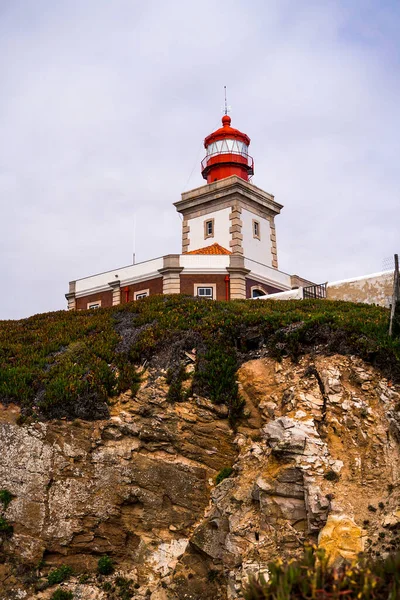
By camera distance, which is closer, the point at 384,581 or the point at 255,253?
the point at 384,581

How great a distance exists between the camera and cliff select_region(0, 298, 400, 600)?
501 inches

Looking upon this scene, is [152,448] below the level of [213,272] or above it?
below

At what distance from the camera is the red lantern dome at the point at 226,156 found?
3766 cm

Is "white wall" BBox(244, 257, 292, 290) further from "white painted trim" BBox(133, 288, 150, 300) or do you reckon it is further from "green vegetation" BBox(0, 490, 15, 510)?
"green vegetation" BBox(0, 490, 15, 510)

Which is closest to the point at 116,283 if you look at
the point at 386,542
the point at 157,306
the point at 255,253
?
the point at 255,253

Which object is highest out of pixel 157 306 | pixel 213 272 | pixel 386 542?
pixel 213 272

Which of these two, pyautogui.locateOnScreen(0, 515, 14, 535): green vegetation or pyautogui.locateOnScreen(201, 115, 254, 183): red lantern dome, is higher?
pyautogui.locateOnScreen(201, 115, 254, 183): red lantern dome

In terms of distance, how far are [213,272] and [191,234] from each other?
6297 mm

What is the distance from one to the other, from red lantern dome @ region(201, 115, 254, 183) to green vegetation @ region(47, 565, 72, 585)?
27560 millimetres

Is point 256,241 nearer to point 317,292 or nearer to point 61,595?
point 317,292

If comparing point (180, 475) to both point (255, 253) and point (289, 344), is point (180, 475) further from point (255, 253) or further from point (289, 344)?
point (255, 253)

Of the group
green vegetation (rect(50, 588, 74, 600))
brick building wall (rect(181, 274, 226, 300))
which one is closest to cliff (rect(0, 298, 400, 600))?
green vegetation (rect(50, 588, 74, 600))

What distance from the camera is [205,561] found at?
13.3 meters

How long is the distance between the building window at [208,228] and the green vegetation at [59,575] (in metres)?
23.4
